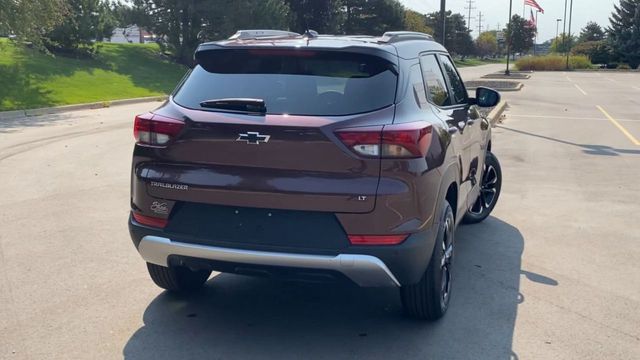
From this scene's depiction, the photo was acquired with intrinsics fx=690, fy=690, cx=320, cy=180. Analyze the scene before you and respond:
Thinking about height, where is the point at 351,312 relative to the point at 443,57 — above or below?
below

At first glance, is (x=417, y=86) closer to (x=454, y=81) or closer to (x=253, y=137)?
(x=253, y=137)

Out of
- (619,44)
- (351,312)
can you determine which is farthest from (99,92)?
(619,44)

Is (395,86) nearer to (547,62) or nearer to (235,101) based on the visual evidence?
(235,101)

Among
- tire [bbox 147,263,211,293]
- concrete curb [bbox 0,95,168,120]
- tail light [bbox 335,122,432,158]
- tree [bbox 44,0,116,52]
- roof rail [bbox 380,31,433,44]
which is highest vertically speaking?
tree [bbox 44,0,116,52]

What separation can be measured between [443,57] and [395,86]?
5.90 feet

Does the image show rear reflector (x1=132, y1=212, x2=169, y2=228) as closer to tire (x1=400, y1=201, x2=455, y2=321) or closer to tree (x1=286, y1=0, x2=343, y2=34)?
tire (x1=400, y1=201, x2=455, y2=321)

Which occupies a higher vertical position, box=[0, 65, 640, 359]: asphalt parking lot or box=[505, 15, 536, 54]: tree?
box=[505, 15, 536, 54]: tree

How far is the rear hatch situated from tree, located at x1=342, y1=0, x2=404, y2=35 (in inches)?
2338

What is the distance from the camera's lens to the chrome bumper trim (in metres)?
3.72

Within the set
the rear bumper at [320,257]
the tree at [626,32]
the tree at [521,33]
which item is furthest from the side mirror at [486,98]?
the tree at [521,33]

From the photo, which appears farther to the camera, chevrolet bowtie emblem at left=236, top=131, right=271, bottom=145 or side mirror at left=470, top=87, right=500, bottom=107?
side mirror at left=470, top=87, right=500, bottom=107

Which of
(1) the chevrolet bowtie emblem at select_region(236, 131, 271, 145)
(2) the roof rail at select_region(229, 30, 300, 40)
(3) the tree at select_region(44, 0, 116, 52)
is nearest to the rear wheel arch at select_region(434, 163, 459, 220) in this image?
(1) the chevrolet bowtie emblem at select_region(236, 131, 271, 145)

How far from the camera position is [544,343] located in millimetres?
4250

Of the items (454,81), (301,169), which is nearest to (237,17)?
(454,81)
